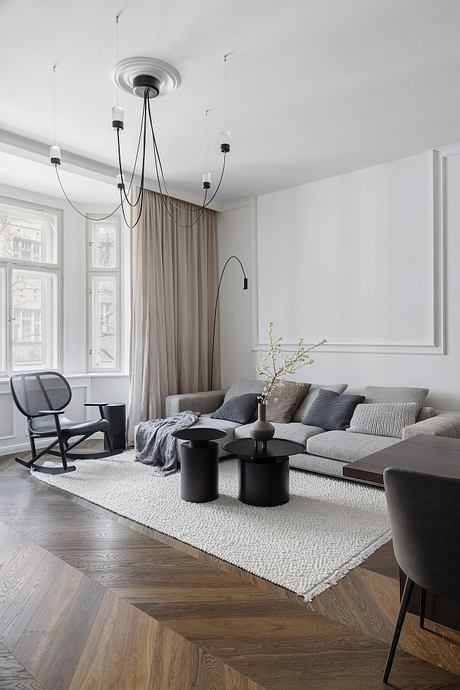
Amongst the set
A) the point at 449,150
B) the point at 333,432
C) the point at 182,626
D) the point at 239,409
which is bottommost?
the point at 182,626

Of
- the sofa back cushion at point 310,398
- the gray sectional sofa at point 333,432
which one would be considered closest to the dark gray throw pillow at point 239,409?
the gray sectional sofa at point 333,432

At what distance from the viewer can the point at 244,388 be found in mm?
5094

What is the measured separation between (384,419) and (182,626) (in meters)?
2.48

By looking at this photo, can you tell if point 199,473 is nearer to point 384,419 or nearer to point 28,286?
point 384,419

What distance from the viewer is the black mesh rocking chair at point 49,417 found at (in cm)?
409

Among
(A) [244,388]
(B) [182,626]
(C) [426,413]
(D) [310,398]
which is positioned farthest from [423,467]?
(A) [244,388]

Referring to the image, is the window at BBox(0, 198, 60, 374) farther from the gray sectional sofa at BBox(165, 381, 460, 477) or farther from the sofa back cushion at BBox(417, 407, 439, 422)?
the sofa back cushion at BBox(417, 407, 439, 422)

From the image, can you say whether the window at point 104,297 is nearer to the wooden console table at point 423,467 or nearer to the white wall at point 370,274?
the white wall at point 370,274

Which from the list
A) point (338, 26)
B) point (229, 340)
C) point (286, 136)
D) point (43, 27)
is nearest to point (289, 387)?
point (229, 340)

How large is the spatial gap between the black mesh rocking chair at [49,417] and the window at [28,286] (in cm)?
79

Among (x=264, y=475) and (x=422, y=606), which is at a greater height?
(x=264, y=475)

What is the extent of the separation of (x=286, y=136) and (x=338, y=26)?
1.39m

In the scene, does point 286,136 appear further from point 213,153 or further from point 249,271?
point 249,271

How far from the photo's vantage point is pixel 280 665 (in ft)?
5.57
